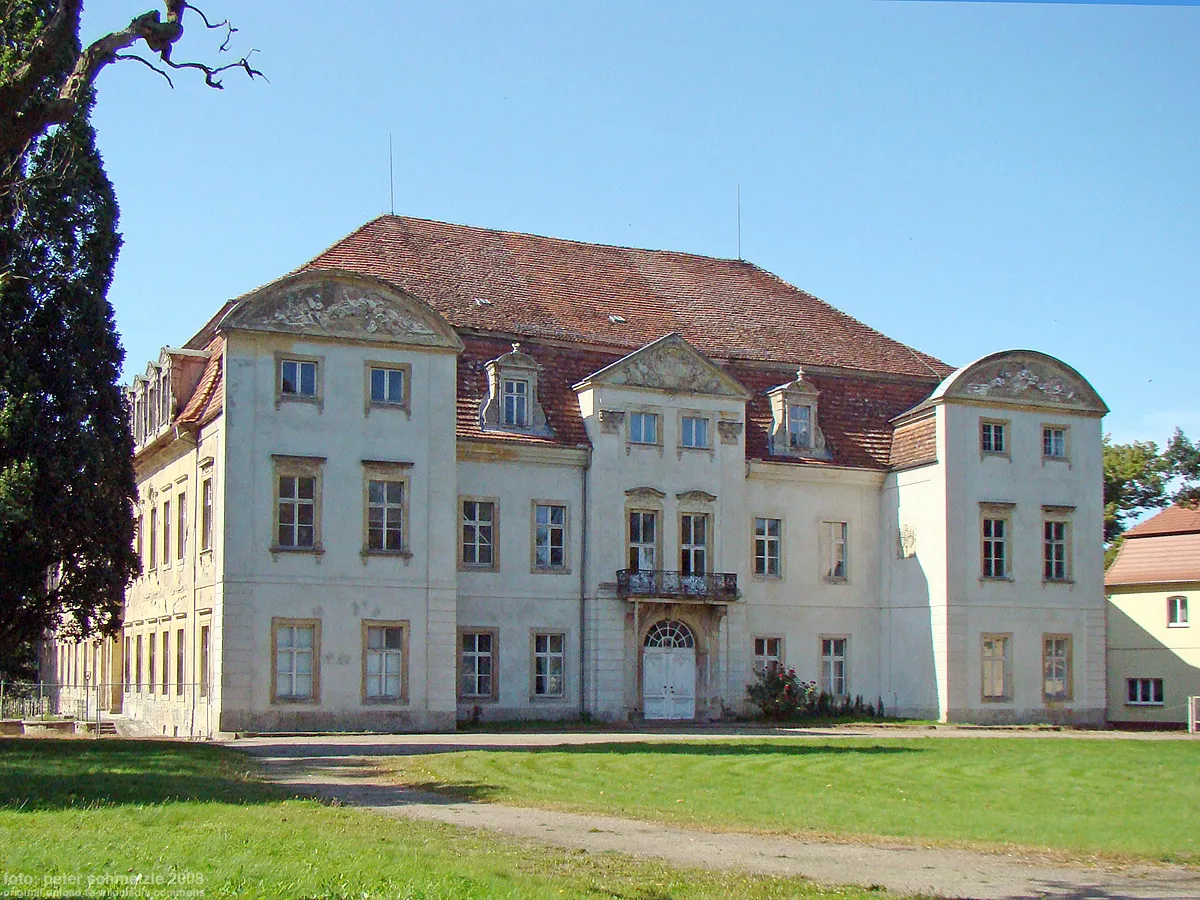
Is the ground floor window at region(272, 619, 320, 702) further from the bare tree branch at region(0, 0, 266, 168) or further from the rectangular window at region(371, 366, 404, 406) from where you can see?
the bare tree branch at region(0, 0, 266, 168)

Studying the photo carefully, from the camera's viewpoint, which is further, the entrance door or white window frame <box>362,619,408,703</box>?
the entrance door

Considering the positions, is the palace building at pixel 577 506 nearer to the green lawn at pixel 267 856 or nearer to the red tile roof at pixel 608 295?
the red tile roof at pixel 608 295

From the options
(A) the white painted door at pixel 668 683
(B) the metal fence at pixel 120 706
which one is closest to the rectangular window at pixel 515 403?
(A) the white painted door at pixel 668 683

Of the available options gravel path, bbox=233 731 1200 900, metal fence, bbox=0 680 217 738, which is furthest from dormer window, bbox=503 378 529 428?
gravel path, bbox=233 731 1200 900

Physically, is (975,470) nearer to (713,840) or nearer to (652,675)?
(652,675)

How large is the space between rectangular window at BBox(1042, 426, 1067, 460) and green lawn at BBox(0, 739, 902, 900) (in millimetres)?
28861

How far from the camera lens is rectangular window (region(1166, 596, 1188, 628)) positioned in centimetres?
4497

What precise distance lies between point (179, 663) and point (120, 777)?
19.0 m

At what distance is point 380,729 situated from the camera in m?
33.4

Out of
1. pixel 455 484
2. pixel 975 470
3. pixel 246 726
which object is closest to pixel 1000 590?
pixel 975 470

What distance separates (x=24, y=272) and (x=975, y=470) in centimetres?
2433

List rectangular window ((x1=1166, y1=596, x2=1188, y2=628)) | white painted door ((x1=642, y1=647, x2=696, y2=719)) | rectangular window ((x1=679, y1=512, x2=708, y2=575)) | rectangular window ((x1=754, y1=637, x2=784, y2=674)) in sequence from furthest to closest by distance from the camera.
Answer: rectangular window ((x1=1166, y1=596, x2=1188, y2=628)), rectangular window ((x1=754, y1=637, x2=784, y2=674)), rectangular window ((x1=679, y1=512, x2=708, y2=575)), white painted door ((x1=642, y1=647, x2=696, y2=719))

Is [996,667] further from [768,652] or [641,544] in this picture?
[641,544]

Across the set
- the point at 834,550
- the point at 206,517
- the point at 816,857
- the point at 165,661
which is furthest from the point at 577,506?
the point at 816,857
